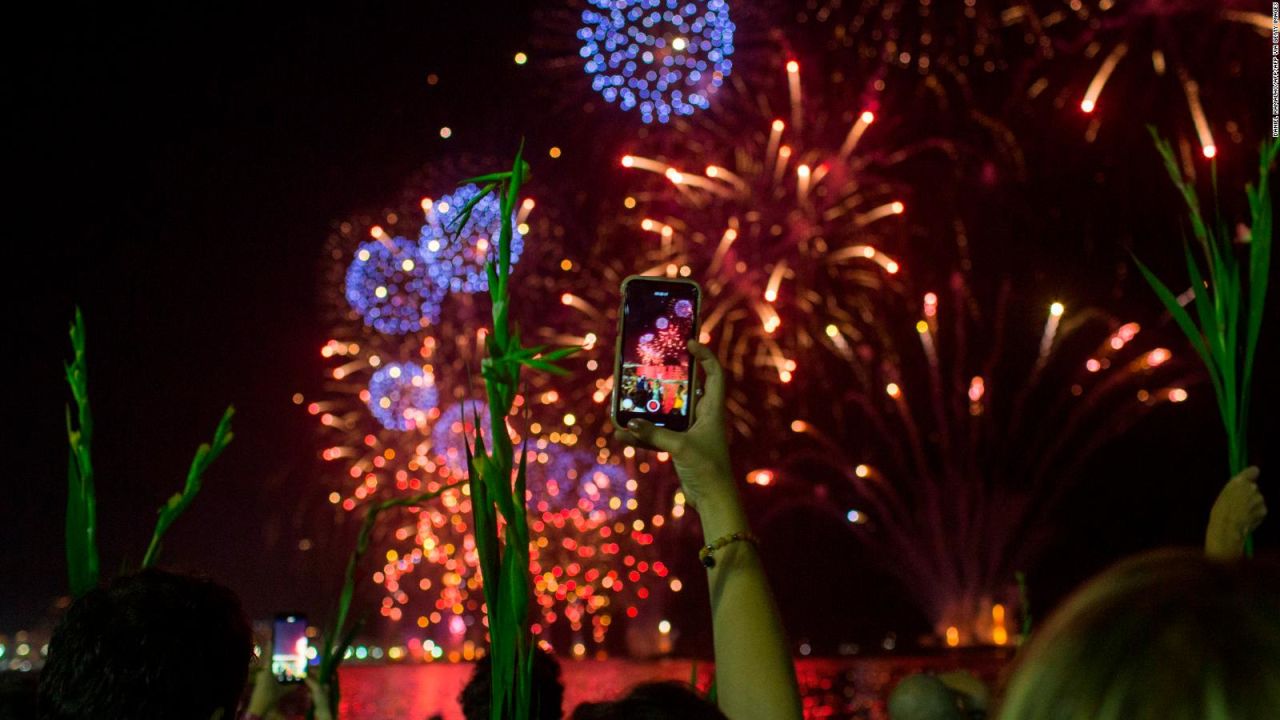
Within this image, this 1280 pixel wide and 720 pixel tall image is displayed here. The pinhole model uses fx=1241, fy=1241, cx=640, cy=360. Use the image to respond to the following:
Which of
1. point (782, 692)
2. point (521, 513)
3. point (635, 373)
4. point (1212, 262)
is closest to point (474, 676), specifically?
point (635, 373)

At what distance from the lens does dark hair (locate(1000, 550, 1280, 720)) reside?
0.73 m

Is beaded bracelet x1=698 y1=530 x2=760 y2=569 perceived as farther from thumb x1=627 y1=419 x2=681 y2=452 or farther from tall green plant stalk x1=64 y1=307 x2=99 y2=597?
tall green plant stalk x1=64 y1=307 x2=99 y2=597

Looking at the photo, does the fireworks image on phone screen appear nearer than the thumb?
No

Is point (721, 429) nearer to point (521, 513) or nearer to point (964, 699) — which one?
point (521, 513)

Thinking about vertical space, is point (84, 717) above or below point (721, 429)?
below

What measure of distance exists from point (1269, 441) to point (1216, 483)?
320 inches

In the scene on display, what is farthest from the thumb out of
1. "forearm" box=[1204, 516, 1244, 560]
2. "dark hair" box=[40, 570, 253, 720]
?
"forearm" box=[1204, 516, 1244, 560]

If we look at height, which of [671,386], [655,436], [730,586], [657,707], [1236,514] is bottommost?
[657,707]

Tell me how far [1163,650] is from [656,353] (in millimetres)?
2091

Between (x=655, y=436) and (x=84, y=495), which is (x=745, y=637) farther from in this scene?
(x=84, y=495)

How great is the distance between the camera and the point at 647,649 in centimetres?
7662

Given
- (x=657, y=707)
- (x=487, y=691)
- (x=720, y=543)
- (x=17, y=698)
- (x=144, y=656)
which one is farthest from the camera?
(x=487, y=691)

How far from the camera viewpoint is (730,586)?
2.37 metres

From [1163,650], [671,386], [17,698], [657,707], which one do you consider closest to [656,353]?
[671,386]
